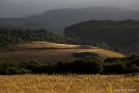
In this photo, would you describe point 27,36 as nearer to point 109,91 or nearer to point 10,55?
point 10,55

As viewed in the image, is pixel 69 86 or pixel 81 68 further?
pixel 81 68

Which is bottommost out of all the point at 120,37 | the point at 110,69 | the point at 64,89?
the point at 120,37

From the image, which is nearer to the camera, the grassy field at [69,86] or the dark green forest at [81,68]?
the grassy field at [69,86]

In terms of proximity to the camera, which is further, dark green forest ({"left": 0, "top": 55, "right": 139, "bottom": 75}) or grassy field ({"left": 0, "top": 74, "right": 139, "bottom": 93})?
dark green forest ({"left": 0, "top": 55, "right": 139, "bottom": 75})

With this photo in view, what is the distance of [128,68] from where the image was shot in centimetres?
4284

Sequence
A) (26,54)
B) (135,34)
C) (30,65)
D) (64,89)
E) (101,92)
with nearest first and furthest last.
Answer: (101,92)
(64,89)
(30,65)
(26,54)
(135,34)

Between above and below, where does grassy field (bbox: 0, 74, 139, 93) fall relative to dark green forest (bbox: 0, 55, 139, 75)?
above

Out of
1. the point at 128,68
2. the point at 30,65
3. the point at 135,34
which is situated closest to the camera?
the point at 128,68

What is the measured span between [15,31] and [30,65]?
99642mm

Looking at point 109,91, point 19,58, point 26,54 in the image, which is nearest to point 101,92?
point 109,91

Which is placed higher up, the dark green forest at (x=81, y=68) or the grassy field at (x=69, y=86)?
the grassy field at (x=69, y=86)

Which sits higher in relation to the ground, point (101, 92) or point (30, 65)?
point (101, 92)

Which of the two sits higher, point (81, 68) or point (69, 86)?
point (69, 86)

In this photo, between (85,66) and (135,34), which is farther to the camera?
(135,34)
